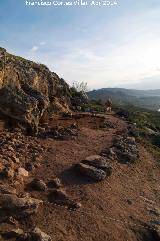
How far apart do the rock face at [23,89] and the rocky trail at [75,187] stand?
764 mm

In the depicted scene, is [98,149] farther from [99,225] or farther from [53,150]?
[99,225]

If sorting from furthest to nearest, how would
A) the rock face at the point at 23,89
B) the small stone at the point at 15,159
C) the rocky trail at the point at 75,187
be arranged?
the rock face at the point at 23,89 < the small stone at the point at 15,159 < the rocky trail at the point at 75,187

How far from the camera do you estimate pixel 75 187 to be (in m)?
13.2

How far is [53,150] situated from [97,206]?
3.66 metres

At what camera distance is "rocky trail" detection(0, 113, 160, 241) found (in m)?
10.8

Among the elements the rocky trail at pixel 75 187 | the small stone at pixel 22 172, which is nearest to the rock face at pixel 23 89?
the rocky trail at pixel 75 187

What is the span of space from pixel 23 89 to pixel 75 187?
6.09 m

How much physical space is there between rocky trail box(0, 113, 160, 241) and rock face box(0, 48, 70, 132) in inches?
30.1

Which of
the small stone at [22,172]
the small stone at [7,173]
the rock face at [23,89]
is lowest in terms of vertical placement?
the small stone at [22,172]

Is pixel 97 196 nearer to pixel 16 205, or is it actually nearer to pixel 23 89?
pixel 16 205

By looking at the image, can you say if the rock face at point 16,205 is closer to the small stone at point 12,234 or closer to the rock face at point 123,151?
the small stone at point 12,234

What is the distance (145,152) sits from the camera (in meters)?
19.1

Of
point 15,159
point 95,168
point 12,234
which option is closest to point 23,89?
Result: point 15,159

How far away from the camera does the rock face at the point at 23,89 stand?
53.7 feet
